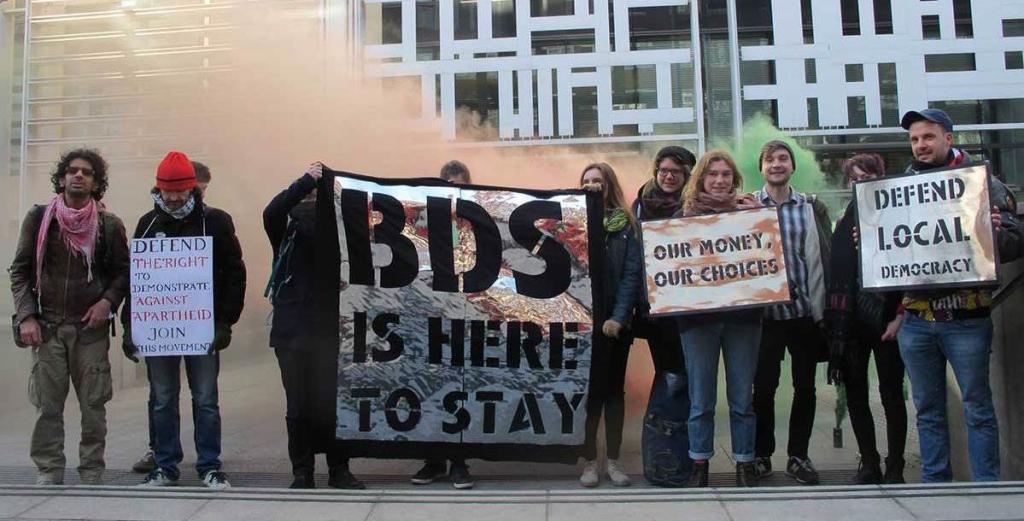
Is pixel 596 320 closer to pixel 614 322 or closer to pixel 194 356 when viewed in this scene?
pixel 614 322

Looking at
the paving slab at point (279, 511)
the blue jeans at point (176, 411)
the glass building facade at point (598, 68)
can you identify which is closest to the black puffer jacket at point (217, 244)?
the blue jeans at point (176, 411)

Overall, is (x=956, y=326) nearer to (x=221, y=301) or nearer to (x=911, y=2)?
(x=221, y=301)

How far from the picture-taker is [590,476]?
3475 millimetres

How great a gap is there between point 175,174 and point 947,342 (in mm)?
3537

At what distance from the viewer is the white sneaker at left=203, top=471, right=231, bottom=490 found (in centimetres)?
342

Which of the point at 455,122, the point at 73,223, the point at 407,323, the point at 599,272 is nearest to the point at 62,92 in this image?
the point at 455,122

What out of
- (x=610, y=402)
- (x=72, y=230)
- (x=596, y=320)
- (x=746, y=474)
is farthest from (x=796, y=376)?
(x=72, y=230)

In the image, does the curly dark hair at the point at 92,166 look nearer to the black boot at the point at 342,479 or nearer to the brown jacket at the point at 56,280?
the brown jacket at the point at 56,280

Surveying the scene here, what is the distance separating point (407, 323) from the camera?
3479 millimetres

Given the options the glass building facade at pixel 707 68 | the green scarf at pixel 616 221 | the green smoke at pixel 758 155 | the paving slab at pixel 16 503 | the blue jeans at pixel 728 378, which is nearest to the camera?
the paving slab at pixel 16 503

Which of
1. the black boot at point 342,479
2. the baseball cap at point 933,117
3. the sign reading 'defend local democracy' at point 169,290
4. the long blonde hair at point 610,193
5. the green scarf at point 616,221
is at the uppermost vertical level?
the baseball cap at point 933,117

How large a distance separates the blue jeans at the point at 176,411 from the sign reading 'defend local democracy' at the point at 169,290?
0.09 metres

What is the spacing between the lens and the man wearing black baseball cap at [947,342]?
296 cm

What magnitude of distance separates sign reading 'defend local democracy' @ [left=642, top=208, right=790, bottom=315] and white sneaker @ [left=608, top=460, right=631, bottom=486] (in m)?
0.82
